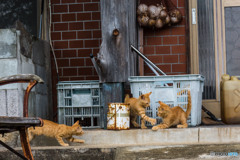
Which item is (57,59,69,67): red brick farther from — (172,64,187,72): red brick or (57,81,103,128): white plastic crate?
(172,64,187,72): red brick

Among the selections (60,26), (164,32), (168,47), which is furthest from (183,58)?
(60,26)

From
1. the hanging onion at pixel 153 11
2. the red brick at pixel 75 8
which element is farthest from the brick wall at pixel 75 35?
the hanging onion at pixel 153 11

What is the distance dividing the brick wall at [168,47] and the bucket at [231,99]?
2.33 ft

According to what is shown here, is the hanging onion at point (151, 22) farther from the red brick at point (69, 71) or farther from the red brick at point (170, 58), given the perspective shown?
the red brick at point (69, 71)

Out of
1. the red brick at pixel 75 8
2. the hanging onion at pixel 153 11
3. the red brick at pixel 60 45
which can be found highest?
the red brick at pixel 75 8

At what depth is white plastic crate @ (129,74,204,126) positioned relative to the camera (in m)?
3.81

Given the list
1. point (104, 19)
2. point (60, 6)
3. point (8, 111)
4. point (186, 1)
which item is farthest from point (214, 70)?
point (8, 111)

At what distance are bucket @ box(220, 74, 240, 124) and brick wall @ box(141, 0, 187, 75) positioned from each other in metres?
0.71

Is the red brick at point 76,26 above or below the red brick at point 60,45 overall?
above

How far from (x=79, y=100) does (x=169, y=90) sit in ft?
3.10

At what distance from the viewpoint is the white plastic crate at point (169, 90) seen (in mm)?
3812

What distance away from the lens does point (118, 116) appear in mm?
3652

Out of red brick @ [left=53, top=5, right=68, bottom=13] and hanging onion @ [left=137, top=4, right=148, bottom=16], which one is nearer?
hanging onion @ [left=137, top=4, right=148, bottom=16]

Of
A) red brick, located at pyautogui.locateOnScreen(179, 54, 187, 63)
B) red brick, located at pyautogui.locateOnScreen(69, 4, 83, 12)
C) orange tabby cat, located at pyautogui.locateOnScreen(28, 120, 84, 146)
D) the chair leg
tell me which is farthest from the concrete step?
red brick, located at pyautogui.locateOnScreen(69, 4, 83, 12)
